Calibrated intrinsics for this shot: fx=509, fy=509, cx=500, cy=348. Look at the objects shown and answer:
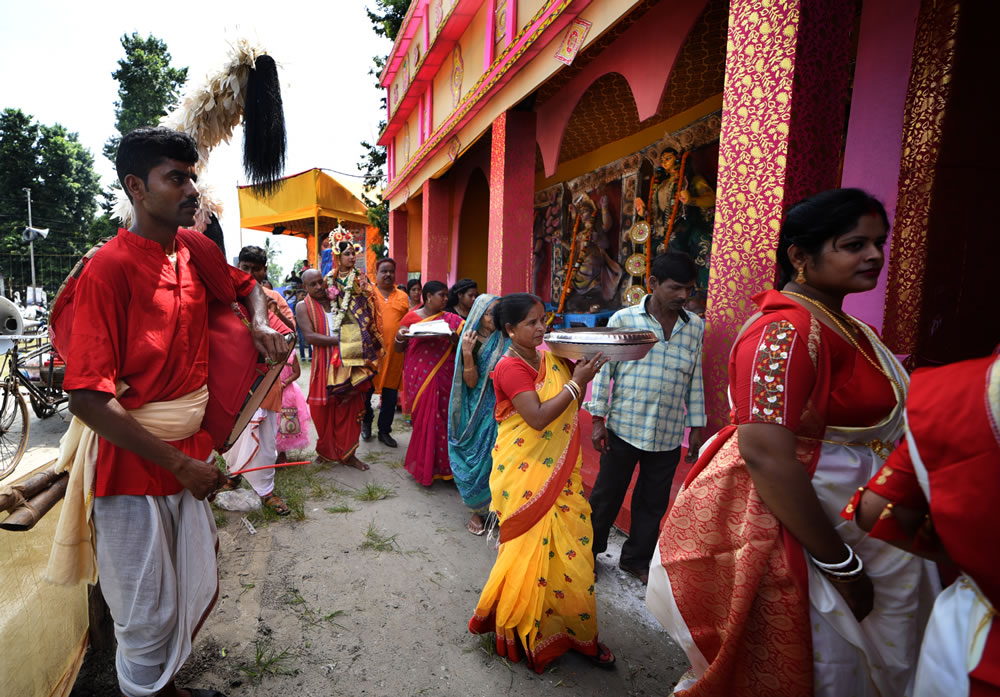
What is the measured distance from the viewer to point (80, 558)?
1.70 metres

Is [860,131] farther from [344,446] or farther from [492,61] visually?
[344,446]

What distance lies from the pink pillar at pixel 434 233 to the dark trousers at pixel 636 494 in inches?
248

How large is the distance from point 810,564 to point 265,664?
2.22 meters

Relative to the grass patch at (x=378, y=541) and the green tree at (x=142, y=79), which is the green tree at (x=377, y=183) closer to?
the grass patch at (x=378, y=541)

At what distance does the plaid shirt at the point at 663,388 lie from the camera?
2.84 m

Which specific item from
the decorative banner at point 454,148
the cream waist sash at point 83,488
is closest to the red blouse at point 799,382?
the cream waist sash at point 83,488

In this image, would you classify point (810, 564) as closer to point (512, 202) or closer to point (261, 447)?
point (261, 447)

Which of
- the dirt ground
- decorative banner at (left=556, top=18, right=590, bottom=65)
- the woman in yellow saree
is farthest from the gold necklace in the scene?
decorative banner at (left=556, top=18, right=590, bottom=65)

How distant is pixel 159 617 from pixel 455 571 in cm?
169

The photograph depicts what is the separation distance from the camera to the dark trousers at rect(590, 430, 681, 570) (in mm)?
2951

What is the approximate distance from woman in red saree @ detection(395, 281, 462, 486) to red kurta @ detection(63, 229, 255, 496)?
2687 mm

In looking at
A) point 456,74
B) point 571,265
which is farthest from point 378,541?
point 456,74

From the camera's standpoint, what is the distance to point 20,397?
5.36 meters

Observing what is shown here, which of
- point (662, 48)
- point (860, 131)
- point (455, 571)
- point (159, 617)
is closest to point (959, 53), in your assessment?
point (860, 131)
